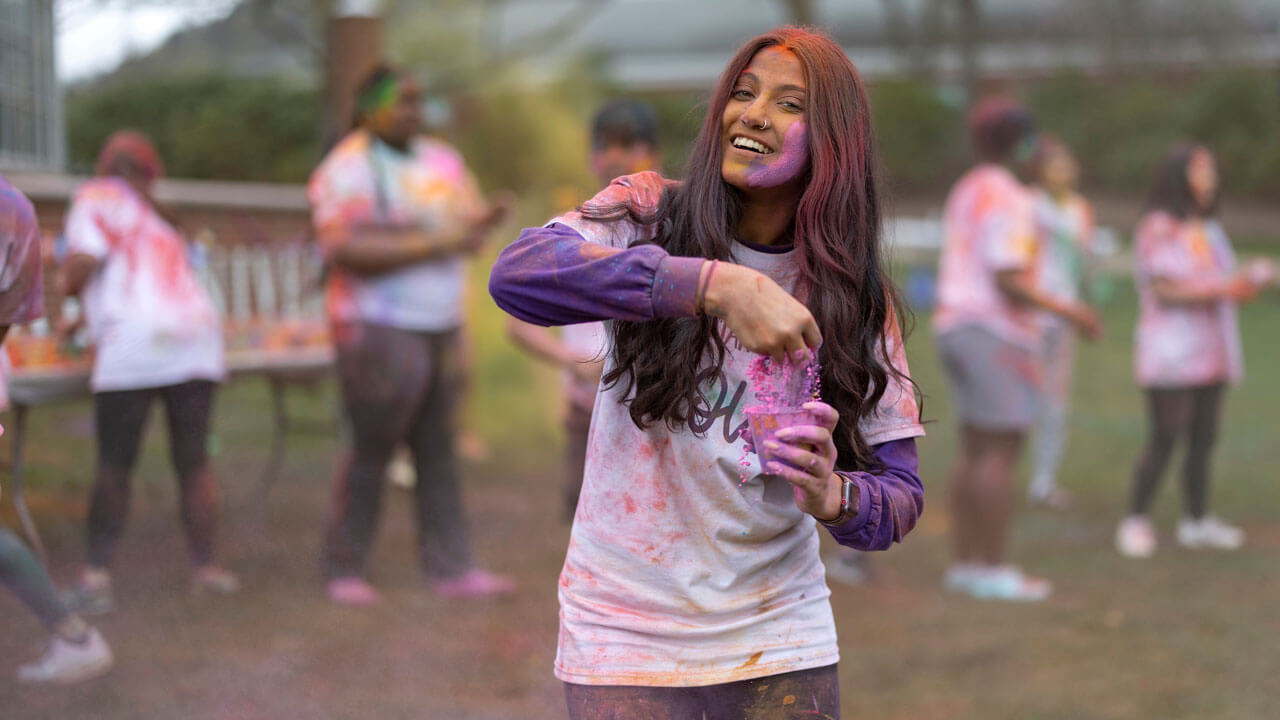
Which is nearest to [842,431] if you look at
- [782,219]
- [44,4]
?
[782,219]

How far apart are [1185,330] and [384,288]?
383 cm

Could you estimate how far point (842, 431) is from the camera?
7.00 feet

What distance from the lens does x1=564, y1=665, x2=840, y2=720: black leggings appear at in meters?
2.04

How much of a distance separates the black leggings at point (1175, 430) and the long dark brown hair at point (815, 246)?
4.91m

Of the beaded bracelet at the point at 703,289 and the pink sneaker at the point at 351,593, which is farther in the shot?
the pink sneaker at the point at 351,593

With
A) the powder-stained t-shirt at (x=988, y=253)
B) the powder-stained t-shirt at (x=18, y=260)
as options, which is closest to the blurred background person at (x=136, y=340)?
the powder-stained t-shirt at (x=18, y=260)

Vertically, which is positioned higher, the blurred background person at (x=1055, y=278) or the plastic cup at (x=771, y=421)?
the plastic cup at (x=771, y=421)

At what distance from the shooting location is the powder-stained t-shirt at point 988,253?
5539 millimetres

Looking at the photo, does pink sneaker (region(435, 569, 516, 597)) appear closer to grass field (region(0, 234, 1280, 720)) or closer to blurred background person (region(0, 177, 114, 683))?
grass field (region(0, 234, 1280, 720))

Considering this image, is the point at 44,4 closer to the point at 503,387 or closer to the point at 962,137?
the point at 503,387

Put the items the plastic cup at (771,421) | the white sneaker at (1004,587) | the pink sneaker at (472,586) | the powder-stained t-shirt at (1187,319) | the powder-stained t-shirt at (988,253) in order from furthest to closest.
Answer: the powder-stained t-shirt at (1187,319)
the white sneaker at (1004,587)
the powder-stained t-shirt at (988,253)
the pink sneaker at (472,586)
the plastic cup at (771,421)

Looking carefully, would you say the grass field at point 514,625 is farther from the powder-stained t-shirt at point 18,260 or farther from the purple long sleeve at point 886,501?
the purple long sleeve at point 886,501

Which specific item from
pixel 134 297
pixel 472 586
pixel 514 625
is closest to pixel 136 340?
pixel 134 297

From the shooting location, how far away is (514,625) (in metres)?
5.00
